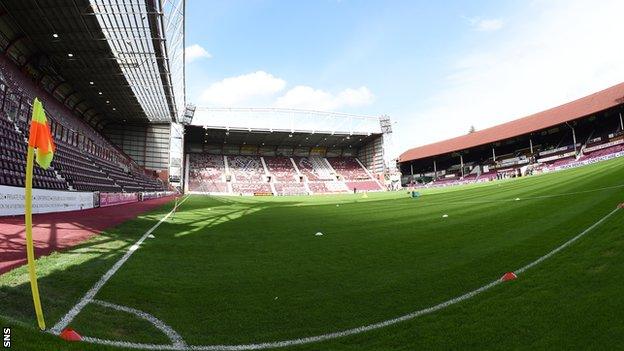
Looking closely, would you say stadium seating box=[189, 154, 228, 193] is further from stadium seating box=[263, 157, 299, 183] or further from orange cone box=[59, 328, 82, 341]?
orange cone box=[59, 328, 82, 341]

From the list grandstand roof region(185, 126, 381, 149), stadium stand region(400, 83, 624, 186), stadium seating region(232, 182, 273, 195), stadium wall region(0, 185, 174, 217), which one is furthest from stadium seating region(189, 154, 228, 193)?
stadium wall region(0, 185, 174, 217)

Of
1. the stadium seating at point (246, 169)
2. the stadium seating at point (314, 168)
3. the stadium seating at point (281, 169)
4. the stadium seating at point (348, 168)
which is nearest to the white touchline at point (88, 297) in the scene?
the stadium seating at point (246, 169)

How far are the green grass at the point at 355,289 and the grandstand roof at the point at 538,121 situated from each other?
43.5 meters

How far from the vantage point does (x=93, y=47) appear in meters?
28.6

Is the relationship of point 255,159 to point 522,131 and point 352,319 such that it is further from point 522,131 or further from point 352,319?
point 352,319

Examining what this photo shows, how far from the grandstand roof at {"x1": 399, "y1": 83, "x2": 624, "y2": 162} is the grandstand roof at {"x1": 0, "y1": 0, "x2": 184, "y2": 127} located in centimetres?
4445

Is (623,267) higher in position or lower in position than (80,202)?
lower

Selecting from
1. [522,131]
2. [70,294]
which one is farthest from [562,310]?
[522,131]

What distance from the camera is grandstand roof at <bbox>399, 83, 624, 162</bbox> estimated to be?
43.5 metres

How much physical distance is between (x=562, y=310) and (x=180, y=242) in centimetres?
845

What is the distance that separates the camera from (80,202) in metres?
18.8

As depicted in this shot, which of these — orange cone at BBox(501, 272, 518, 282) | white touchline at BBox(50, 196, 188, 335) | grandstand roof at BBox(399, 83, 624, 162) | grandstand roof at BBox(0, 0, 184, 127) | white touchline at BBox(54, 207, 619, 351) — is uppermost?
grandstand roof at BBox(0, 0, 184, 127)

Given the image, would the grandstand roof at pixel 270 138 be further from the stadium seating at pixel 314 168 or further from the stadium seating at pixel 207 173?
the stadium seating at pixel 207 173

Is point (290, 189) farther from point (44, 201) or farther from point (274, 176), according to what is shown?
point (44, 201)
